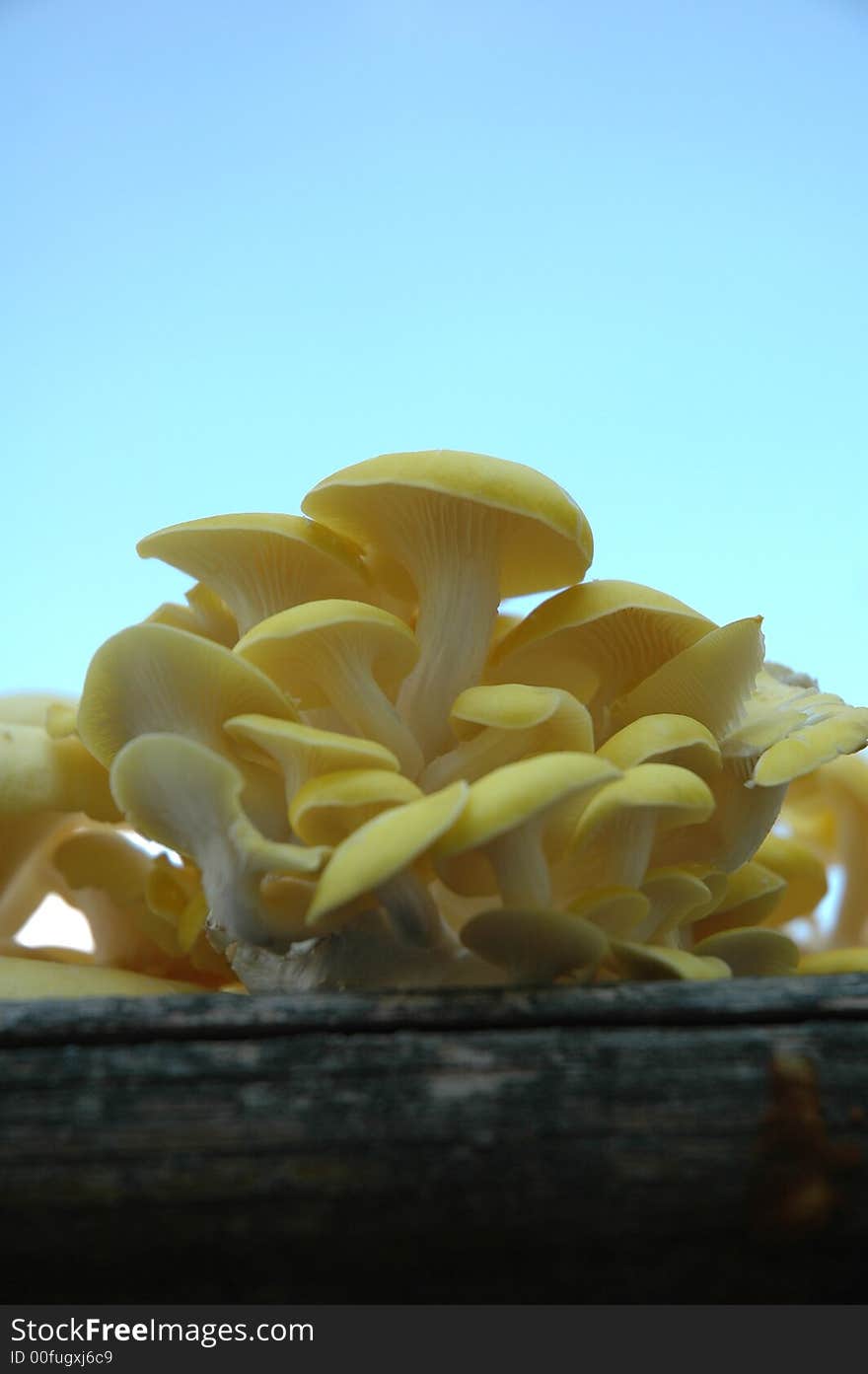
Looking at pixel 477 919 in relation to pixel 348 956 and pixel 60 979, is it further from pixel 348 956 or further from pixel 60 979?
pixel 60 979

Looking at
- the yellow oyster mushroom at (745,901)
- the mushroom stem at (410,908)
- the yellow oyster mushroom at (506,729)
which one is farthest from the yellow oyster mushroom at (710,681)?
the mushroom stem at (410,908)

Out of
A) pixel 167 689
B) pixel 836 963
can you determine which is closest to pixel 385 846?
pixel 167 689

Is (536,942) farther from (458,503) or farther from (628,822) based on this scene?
(458,503)

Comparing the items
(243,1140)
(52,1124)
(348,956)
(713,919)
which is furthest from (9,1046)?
(713,919)

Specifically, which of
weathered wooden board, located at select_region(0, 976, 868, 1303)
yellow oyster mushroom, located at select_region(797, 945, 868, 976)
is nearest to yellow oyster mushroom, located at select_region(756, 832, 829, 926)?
yellow oyster mushroom, located at select_region(797, 945, 868, 976)

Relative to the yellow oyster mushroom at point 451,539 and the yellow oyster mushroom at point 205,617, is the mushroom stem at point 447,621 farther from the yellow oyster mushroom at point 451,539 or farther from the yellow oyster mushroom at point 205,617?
the yellow oyster mushroom at point 205,617

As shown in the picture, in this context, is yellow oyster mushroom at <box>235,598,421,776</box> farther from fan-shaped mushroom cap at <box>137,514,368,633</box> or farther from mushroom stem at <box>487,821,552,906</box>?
mushroom stem at <box>487,821,552,906</box>
